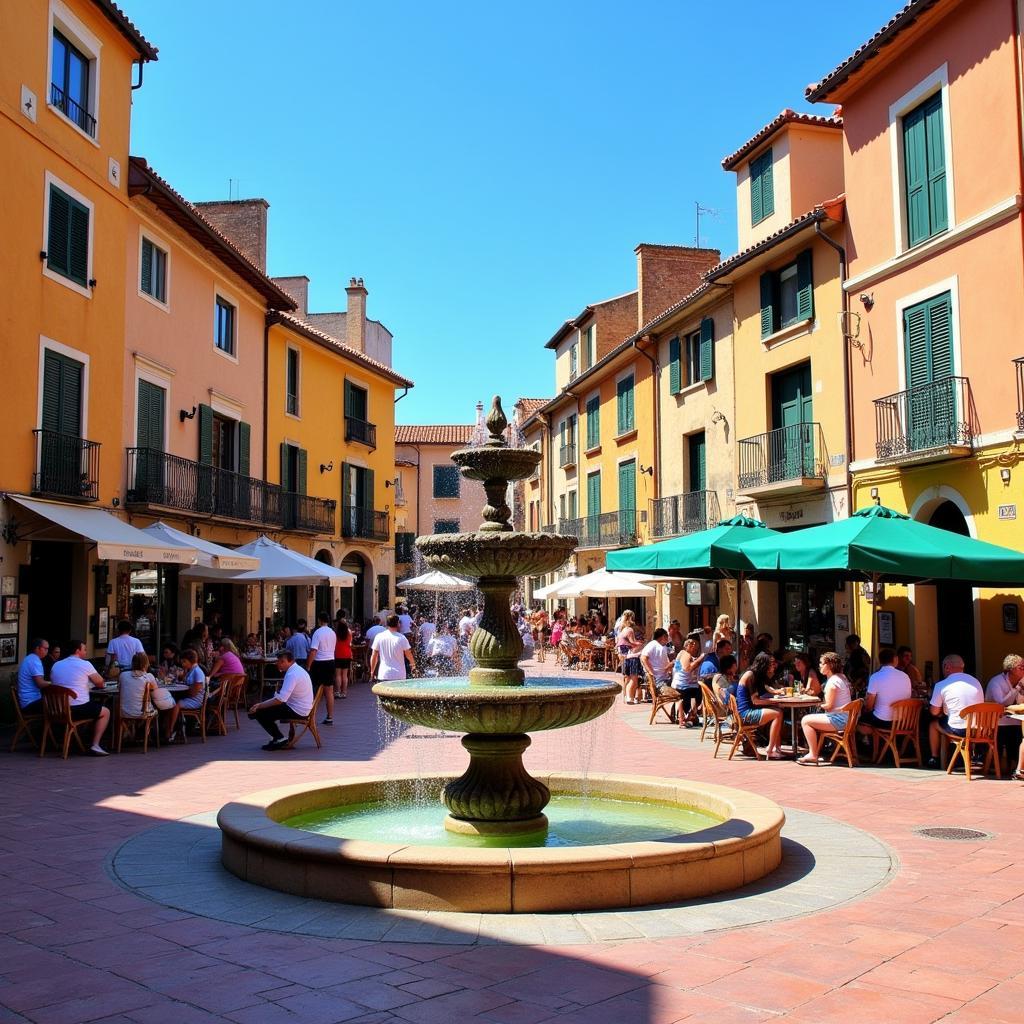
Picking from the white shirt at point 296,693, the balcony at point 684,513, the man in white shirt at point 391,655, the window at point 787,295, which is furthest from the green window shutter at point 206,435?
the window at point 787,295

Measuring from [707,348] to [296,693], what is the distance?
15314 millimetres

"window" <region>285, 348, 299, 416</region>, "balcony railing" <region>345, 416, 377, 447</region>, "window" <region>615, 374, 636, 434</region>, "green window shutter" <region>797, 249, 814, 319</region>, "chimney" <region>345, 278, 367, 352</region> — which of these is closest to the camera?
"green window shutter" <region>797, 249, 814, 319</region>

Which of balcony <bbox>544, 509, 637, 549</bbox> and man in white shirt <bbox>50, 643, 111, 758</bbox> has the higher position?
balcony <bbox>544, 509, 637, 549</bbox>

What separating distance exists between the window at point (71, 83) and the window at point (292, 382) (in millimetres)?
11424

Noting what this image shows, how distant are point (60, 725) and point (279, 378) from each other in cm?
1679

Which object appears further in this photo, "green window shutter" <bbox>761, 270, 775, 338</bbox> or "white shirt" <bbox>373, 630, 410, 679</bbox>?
"green window shutter" <bbox>761, 270, 775, 338</bbox>

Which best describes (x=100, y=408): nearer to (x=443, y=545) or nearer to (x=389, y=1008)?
(x=443, y=545)

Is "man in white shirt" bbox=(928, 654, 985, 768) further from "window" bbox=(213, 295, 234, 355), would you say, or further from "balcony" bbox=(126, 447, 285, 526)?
"window" bbox=(213, 295, 234, 355)

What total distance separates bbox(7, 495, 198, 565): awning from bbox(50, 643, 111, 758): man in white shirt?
2.58 m

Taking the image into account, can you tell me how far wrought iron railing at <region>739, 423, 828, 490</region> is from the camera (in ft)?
63.9

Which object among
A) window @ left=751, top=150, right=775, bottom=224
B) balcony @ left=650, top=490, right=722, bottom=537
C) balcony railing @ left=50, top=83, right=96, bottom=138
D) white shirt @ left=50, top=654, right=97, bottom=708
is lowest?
white shirt @ left=50, top=654, right=97, bottom=708

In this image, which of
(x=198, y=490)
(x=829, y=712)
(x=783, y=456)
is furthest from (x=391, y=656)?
(x=783, y=456)

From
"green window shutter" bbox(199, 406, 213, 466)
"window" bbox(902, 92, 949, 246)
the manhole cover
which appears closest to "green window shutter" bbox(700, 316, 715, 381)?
"window" bbox(902, 92, 949, 246)

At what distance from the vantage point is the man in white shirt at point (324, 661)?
1603cm
